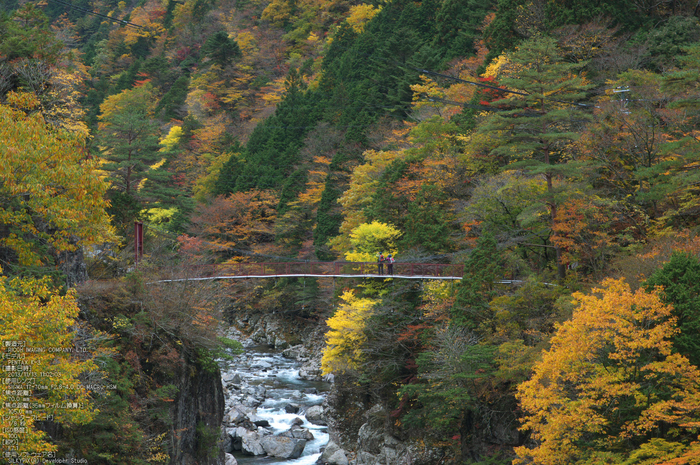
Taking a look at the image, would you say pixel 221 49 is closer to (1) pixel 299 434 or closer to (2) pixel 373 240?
(2) pixel 373 240

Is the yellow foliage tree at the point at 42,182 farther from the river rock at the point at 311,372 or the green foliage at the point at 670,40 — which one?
the green foliage at the point at 670,40

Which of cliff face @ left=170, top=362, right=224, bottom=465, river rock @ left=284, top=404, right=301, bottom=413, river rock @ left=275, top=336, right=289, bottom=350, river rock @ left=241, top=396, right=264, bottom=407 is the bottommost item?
river rock @ left=275, top=336, right=289, bottom=350

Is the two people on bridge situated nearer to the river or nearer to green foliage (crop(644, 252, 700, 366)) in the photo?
the river

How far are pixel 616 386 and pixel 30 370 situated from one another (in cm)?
1191

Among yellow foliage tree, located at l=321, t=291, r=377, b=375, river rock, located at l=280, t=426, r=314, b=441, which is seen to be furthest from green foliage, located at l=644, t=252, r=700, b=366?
river rock, located at l=280, t=426, r=314, b=441

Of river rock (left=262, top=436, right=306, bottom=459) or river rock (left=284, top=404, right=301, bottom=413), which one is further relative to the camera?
river rock (left=284, top=404, right=301, bottom=413)

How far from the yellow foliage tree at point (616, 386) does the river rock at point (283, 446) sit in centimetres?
1265

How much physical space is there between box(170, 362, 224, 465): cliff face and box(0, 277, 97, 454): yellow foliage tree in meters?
8.98

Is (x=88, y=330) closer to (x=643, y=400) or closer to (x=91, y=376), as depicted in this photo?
(x=91, y=376)

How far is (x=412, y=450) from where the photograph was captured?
24750 mm

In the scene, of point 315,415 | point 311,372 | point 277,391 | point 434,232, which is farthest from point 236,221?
point 434,232

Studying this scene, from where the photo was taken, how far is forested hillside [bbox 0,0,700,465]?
1402 cm

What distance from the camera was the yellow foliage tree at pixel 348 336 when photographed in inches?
1085

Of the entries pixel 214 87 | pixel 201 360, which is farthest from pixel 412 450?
pixel 214 87
